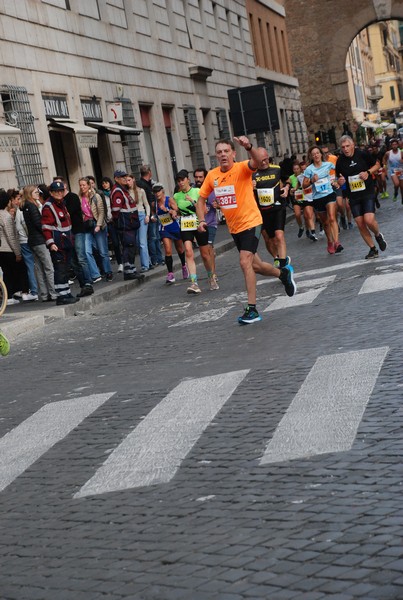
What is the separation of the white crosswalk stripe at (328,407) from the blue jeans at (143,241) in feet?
41.9

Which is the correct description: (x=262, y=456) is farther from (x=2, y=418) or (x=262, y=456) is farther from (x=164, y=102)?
(x=164, y=102)

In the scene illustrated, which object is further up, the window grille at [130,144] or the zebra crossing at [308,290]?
the window grille at [130,144]

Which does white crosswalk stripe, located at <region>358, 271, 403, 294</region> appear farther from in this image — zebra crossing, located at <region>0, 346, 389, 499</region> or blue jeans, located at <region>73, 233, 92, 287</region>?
blue jeans, located at <region>73, 233, 92, 287</region>

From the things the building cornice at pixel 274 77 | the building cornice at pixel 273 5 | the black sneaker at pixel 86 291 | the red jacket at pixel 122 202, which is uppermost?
the building cornice at pixel 273 5

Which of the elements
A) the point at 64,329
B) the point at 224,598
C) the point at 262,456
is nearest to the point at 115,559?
the point at 224,598

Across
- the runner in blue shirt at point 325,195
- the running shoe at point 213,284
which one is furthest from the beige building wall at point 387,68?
the running shoe at point 213,284

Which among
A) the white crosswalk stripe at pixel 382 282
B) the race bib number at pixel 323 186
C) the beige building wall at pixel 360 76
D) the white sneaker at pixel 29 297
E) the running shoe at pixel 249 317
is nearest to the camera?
the running shoe at pixel 249 317

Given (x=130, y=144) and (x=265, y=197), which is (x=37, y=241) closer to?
(x=265, y=197)

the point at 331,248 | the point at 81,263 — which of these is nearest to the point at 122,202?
the point at 81,263

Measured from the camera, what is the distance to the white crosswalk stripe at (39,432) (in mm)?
7641

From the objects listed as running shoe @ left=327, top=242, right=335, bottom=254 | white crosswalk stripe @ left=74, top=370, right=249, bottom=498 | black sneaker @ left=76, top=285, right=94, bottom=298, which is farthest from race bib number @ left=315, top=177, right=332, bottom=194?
white crosswalk stripe @ left=74, top=370, right=249, bottom=498

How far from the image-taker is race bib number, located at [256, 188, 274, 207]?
15.9 m

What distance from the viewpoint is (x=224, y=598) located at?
15.0 ft

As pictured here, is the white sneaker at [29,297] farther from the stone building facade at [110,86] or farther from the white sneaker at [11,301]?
the stone building facade at [110,86]
